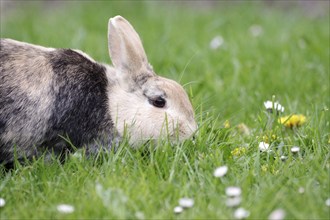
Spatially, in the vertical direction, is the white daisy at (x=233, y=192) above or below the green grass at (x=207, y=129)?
above

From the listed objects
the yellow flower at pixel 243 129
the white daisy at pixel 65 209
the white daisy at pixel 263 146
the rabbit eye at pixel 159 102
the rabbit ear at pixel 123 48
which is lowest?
the yellow flower at pixel 243 129

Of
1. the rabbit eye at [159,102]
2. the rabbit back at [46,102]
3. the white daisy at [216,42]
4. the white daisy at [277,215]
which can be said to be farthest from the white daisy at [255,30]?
the white daisy at [277,215]

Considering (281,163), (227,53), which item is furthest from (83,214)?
(227,53)

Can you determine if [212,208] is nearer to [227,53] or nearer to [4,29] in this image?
[227,53]

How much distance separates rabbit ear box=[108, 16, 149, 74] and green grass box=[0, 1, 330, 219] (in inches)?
21.8

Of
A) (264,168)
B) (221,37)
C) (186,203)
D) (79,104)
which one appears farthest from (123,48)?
(221,37)

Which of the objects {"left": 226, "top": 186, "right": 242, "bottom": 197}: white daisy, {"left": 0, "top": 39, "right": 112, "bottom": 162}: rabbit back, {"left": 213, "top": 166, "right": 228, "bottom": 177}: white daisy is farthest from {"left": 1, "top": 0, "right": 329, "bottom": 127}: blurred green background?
{"left": 226, "top": 186, "right": 242, "bottom": 197}: white daisy

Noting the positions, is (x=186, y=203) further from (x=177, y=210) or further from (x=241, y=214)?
(x=241, y=214)

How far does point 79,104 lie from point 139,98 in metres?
0.40

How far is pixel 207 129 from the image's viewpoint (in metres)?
4.70

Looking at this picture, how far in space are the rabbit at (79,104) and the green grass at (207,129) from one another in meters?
0.17

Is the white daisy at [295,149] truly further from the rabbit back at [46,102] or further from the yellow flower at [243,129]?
the rabbit back at [46,102]

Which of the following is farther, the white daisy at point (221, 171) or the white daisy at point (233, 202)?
the white daisy at point (221, 171)

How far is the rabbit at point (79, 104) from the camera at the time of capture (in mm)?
4410
